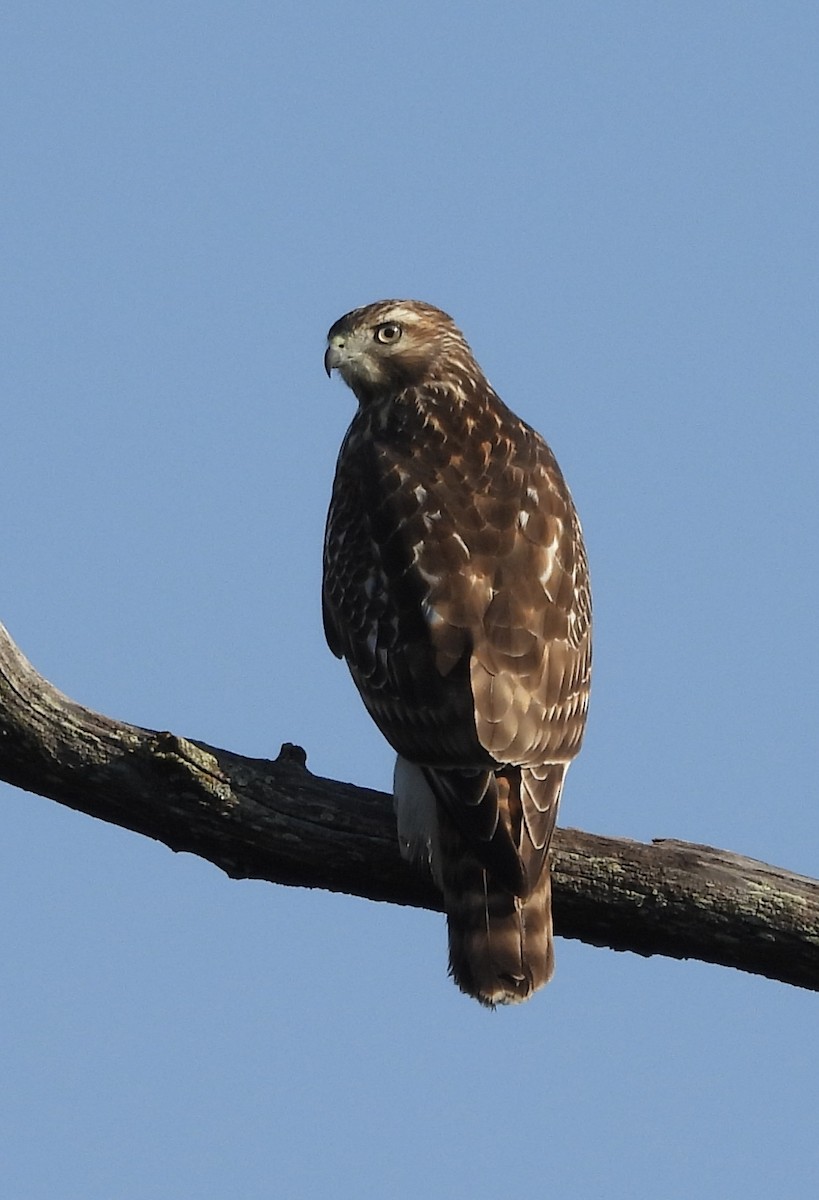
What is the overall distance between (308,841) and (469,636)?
34.7 inches

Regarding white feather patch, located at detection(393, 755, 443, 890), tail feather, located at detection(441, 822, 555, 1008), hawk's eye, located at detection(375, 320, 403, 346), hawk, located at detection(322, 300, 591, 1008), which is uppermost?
hawk's eye, located at detection(375, 320, 403, 346)

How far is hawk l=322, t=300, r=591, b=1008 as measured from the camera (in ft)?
16.3

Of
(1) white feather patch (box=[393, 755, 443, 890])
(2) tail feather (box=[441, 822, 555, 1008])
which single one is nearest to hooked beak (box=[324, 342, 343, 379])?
(1) white feather patch (box=[393, 755, 443, 890])

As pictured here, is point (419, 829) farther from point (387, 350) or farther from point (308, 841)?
point (387, 350)

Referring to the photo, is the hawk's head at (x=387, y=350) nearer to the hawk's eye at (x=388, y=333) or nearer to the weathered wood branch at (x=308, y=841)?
the hawk's eye at (x=388, y=333)

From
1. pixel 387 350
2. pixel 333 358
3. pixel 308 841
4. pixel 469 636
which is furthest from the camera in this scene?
pixel 387 350

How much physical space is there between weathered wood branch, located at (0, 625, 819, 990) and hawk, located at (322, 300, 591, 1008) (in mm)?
151

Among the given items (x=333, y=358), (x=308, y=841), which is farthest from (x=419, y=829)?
(x=333, y=358)

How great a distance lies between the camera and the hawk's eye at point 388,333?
283 inches

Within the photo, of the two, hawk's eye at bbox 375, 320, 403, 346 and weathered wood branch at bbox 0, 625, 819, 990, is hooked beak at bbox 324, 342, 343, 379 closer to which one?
hawk's eye at bbox 375, 320, 403, 346

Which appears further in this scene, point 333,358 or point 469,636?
point 333,358

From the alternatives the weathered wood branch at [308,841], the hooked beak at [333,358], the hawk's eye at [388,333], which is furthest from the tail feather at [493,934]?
the hawk's eye at [388,333]

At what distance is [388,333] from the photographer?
722cm

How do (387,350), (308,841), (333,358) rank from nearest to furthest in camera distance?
(308,841) → (333,358) → (387,350)
